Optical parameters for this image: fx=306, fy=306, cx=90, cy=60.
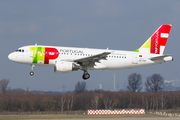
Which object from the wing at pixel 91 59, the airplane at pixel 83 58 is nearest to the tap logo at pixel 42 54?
the airplane at pixel 83 58

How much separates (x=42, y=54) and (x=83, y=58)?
18.8 ft

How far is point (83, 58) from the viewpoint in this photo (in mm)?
42156

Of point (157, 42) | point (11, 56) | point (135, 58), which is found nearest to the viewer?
point (11, 56)

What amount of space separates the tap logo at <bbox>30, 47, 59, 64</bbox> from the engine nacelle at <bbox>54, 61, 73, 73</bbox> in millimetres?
1372

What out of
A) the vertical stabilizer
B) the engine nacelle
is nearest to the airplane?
the engine nacelle

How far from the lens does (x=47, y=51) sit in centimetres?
4275

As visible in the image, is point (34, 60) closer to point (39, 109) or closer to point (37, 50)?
point (37, 50)

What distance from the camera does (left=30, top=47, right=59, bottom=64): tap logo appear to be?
4241cm

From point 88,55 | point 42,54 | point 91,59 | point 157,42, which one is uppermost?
point 157,42

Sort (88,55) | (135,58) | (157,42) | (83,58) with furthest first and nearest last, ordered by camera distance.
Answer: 1. (157,42)
2. (135,58)
3. (88,55)
4. (83,58)

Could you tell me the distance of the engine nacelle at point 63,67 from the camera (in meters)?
42.1

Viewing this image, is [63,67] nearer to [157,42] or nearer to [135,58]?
[135,58]

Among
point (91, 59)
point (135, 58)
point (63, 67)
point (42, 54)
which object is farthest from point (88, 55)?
point (135, 58)

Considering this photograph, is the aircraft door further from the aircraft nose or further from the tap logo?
the aircraft nose
